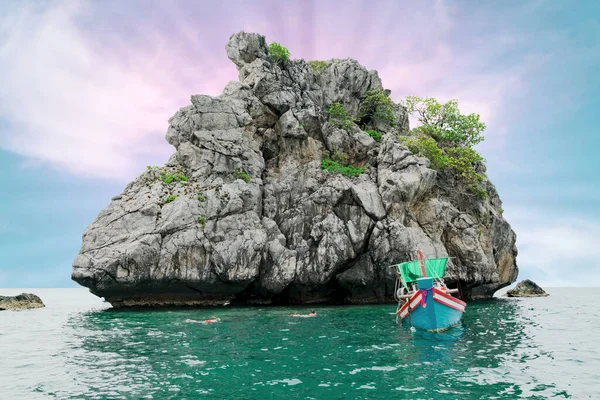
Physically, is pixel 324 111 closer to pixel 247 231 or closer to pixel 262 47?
pixel 262 47

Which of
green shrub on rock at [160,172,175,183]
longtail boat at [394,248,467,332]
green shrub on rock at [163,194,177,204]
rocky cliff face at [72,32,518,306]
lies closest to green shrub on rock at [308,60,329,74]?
rocky cliff face at [72,32,518,306]

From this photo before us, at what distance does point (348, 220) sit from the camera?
137ft

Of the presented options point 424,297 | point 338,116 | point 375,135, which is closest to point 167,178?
point 338,116

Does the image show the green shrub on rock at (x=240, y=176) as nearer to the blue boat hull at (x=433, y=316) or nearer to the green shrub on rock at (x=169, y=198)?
the green shrub on rock at (x=169, y=198)

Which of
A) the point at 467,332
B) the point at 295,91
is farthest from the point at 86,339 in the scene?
the point at 295,91

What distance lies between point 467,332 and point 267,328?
12.5m

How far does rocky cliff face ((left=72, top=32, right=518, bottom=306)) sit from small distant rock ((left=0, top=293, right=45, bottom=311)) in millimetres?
14210

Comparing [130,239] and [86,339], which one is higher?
[130,239]

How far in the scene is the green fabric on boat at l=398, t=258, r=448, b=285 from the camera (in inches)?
1212

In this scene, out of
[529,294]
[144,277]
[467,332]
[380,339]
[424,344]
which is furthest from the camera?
[529,294]

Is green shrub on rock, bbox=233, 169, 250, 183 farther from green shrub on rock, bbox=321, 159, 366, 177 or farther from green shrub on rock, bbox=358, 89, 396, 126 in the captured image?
green shrub on rock, bbox=358, 89, 396, 126

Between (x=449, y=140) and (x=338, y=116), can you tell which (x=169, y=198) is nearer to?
(x=338, y=116)

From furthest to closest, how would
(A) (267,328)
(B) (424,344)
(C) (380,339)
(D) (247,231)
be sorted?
(D) (247,231) < (A) (267,328) < (C) (380,339) < (B) (424,344)

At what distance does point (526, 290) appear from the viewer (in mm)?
61812
